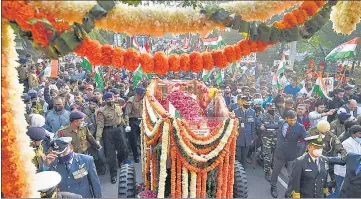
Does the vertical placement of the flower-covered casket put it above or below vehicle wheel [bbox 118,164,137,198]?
above

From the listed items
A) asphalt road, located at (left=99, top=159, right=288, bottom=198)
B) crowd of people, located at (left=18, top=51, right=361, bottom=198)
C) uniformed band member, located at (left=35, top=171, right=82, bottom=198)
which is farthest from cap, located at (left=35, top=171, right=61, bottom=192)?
asphalt road, located at (left=99, top=159, right=288, bottom=198)

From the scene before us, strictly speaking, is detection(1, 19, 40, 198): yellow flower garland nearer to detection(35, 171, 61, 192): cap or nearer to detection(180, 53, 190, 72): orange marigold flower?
detection(35, 171, 61, 192): cap

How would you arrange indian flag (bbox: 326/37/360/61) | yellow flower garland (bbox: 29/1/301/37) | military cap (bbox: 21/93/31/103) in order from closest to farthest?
yellow flower garland (bbox: 29/1/301/37), military cap (bbox: 21/93/31/103), indian flag (bbox: 326/37/360/61)

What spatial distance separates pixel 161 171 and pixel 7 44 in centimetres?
305

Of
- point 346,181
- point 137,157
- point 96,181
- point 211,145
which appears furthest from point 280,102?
point 96,181

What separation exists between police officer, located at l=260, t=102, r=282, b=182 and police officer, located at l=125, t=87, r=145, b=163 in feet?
11.2

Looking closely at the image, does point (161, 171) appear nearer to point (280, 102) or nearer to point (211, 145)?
point (211, 145)

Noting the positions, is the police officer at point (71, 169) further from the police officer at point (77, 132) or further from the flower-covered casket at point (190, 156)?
the police officer at point (77, 132)

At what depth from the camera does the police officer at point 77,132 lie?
778cm

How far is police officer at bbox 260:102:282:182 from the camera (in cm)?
991

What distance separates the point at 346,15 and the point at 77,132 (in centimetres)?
558

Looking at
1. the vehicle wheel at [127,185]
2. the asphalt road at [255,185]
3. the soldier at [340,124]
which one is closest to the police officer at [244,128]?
the asphalt road at [255,185]

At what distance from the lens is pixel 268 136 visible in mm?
10000

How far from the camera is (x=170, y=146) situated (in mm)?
5852
